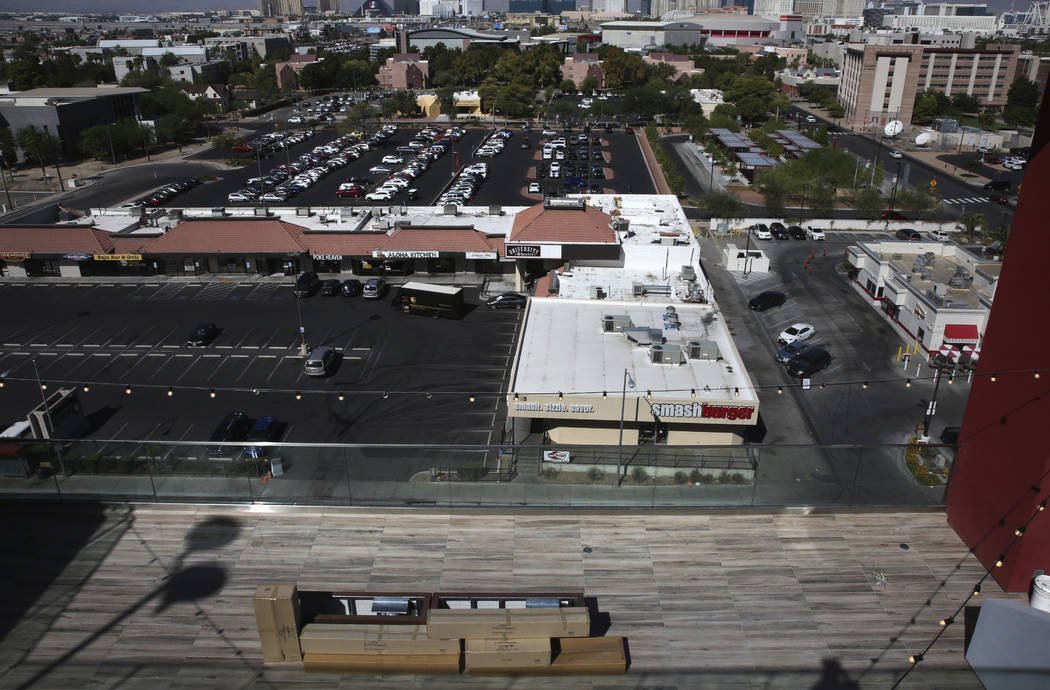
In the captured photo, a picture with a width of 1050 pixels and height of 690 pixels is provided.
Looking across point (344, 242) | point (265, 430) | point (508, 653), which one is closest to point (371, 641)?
point (508, 653)

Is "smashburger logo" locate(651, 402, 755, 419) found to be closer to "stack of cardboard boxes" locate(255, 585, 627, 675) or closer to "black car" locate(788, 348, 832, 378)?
"black car" locate(788, 348, 832, 378)

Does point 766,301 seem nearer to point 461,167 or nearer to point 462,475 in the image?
point 462,475

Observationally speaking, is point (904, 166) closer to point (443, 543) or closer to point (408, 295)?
point (408, 295)

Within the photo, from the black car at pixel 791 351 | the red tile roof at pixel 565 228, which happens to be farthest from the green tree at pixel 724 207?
the black car at pixel 791 351

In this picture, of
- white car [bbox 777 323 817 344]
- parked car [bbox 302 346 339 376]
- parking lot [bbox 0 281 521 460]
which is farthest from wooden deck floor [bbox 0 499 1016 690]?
white car [bbox 777 323 817 344]

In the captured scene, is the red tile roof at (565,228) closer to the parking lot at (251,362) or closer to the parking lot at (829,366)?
the parking lot at (251,362)
